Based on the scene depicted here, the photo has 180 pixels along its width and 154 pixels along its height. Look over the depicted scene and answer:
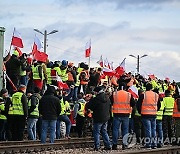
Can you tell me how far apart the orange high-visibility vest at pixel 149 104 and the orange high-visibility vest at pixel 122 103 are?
49cm

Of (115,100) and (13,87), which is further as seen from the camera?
(13,87)

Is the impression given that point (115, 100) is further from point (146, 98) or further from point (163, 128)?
point (163, 128)

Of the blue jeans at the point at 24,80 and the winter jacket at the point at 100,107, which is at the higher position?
the blue jeans at the point at 24,80

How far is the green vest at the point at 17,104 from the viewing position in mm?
15352

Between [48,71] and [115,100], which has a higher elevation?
[48,71]

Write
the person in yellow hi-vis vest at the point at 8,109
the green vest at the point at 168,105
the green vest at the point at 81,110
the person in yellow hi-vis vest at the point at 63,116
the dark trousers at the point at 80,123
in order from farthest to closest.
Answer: the dark trousers at the point at 80,123, the green vest at the point at 81,110, the person in yellow hi-vis vest at the point at 63,116, the green vest at the point at 168,105, the person in yellow hi-vis vest at the point at 8,109

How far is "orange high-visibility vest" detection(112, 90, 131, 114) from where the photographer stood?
15.0 meters

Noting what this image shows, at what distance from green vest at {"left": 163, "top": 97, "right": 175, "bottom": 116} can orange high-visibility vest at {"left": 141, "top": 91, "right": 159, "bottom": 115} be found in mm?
1866

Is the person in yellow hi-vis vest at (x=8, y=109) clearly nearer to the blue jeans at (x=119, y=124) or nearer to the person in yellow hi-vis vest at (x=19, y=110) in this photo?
the person in yellow hi-vis vest at (x=19, y=110)

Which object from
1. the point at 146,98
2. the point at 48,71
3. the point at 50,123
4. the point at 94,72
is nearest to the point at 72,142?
the point at 50,123

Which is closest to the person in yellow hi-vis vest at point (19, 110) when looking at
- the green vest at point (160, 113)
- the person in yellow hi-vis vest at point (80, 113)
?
the person in yellow hi-vis vest at point (80, 113)

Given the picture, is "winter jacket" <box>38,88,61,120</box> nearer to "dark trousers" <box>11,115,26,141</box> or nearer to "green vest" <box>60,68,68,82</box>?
"dark trousers" <box>11,115,26,141</box>

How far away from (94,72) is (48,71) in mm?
3442

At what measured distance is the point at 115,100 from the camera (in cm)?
1512
